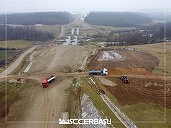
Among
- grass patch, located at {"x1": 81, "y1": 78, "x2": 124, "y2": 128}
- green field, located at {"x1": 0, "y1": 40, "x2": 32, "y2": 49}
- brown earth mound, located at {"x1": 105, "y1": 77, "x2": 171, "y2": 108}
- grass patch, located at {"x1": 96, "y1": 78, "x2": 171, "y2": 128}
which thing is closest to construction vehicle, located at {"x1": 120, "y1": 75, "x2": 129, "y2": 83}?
brown earth mound, located at {"x1": 105, "y1": 77, "x2": 171, "y2": 108}

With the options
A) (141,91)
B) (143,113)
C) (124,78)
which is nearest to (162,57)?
(124,78)

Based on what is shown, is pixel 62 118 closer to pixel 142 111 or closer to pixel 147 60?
pixel 142 111

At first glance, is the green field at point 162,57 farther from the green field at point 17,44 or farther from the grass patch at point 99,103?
the green field at point 17,44

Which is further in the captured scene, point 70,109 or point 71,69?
point 71,69

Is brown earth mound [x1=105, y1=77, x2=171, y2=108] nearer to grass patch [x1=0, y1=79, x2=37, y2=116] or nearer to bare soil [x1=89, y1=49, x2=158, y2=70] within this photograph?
bare soil [x1=89, y1=49, x2=158, y2=70]

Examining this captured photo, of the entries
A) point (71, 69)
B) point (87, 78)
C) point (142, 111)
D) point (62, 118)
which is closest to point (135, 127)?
point (142, 111)

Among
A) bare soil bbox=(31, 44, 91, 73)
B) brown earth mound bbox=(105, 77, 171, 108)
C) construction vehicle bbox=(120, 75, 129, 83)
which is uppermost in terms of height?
bare soil bbox=(31, 44, 91, 73)

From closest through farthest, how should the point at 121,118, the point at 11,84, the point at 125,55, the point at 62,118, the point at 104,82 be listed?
the point at 121,118 → the point at 62,118 → the point at 104,82 → the point at 11,84 → the point at 125,55
